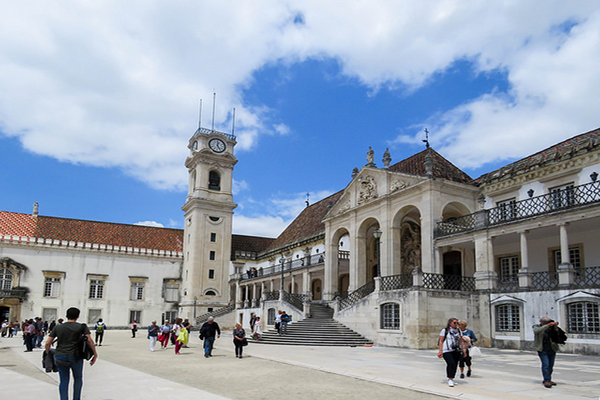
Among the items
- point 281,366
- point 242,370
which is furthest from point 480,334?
point 242,370

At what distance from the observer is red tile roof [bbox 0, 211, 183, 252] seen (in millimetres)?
46719

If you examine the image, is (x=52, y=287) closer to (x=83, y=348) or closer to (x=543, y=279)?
(x=543, y=279)

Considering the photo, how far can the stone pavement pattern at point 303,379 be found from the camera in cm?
869

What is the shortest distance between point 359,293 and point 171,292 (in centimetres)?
2785

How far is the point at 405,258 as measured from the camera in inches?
1211

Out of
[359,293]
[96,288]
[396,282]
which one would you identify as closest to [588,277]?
[396,282]

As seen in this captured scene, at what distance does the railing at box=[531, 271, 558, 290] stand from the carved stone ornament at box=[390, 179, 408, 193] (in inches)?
323

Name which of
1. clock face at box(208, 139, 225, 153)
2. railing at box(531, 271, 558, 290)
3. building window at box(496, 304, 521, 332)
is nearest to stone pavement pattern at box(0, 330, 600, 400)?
railing at box(531, 271, 558, 290)

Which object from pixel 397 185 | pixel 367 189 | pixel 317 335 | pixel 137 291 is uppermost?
pixel 367 189

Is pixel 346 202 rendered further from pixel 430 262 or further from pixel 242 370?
pixel 242 370

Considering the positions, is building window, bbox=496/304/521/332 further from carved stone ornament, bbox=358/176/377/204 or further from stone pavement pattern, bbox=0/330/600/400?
carved stone ornament, bbox=358/176/377/204

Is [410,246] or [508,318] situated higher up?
[410,246]

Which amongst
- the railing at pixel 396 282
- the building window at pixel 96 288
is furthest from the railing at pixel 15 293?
the railing at pixel 396 282

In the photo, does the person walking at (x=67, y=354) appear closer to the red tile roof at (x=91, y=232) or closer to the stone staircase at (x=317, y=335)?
the stone staircase at (x=317, y=335)
